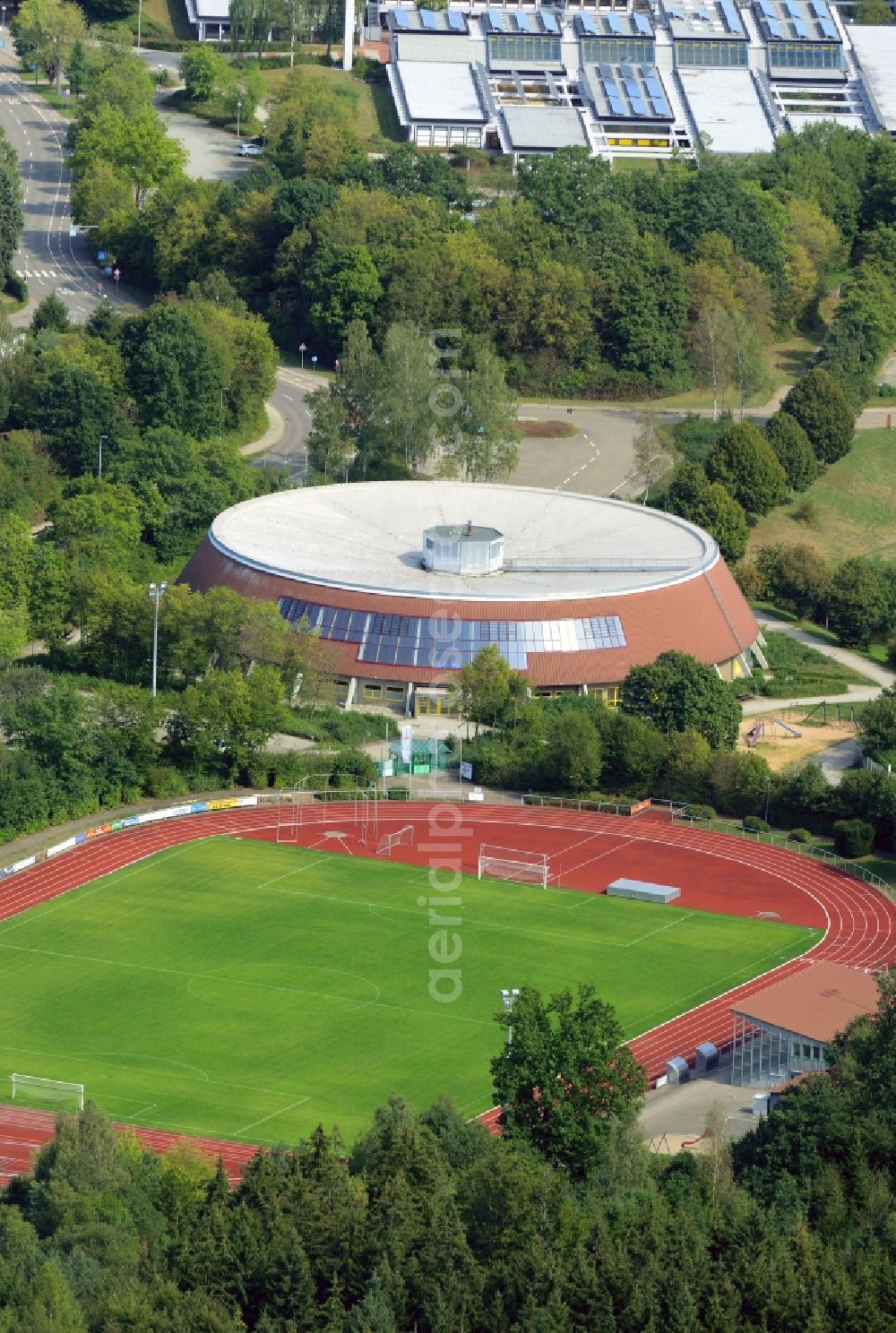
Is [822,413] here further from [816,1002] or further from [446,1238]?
[446,1238]

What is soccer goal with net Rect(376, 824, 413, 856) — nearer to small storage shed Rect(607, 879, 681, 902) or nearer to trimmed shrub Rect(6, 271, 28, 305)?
small storage shed Rect(607, 879, 681, 902)

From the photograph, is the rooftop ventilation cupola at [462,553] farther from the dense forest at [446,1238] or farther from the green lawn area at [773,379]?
the dense forest at [446,1238]

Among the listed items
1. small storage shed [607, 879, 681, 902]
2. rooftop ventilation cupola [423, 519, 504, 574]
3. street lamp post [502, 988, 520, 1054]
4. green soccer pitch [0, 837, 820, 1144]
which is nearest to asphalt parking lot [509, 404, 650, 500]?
rooftop ventilation cupola [423, 519, 504, 574]

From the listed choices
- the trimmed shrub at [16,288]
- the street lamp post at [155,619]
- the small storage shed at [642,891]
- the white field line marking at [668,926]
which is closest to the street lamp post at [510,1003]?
the white field line marking at [668,926]

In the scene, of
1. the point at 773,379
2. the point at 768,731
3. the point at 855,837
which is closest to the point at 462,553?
the point at 768,731

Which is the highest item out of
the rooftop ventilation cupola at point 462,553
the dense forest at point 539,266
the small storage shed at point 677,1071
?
the dense forest at point 539,266

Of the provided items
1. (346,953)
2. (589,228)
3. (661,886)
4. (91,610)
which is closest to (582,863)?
(661,886)

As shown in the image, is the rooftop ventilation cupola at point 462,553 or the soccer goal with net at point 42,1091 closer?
the soccer goal with net at point 42,1091
